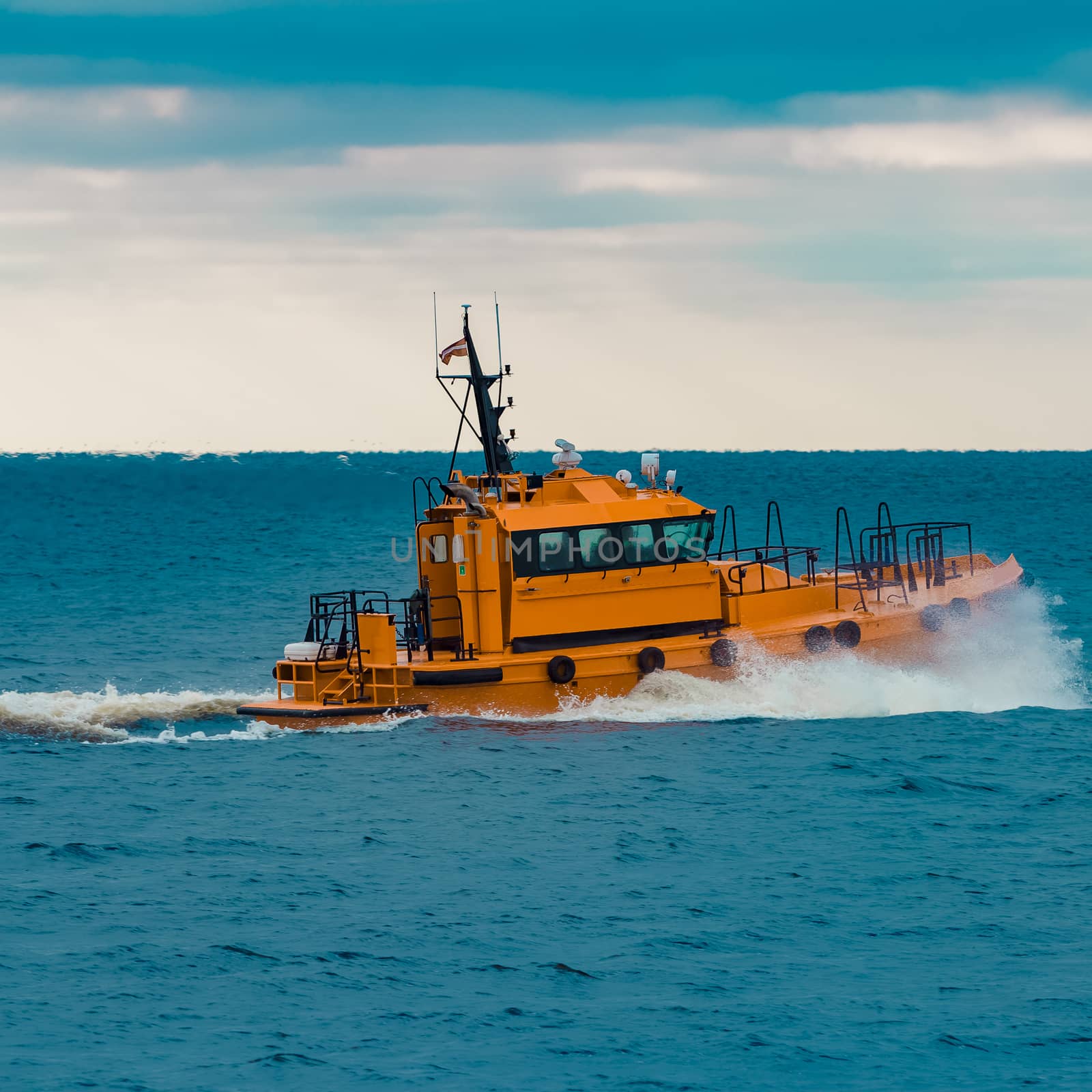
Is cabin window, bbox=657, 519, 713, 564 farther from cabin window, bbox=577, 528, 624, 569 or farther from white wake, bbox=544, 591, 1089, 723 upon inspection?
white wake, bbox=544, 591, 1089, 723

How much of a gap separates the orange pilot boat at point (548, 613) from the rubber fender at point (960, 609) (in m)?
0.35

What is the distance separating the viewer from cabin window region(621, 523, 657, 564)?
2212 cm

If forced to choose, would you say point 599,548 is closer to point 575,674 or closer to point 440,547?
point 575,674

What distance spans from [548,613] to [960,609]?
6.45 metres

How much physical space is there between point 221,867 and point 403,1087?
5200mm

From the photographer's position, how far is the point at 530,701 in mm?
21641

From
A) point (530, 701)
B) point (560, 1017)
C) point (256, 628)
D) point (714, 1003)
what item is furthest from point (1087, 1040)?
point (256, 628)

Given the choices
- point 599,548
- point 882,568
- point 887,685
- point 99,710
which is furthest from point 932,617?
point 99,710

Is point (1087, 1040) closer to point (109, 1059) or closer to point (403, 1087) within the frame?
point (403, 1087)

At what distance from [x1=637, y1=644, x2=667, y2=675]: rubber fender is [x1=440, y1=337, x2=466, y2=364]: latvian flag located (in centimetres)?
524

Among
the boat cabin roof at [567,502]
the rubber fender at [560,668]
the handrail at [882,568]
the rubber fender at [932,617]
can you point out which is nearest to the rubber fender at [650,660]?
the rubber fender at [560,668]

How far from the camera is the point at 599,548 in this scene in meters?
22.0

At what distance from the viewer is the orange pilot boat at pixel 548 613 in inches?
851

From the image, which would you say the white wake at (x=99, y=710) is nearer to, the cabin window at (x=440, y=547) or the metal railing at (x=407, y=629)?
the metal railing at (x=407, y=629)
